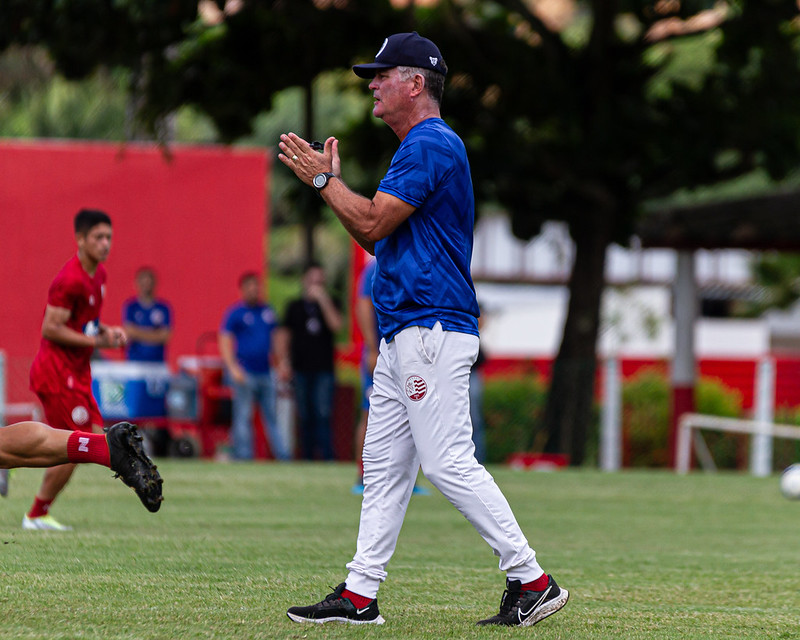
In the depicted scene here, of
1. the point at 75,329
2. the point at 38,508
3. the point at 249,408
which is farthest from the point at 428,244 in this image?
the point at 249,408

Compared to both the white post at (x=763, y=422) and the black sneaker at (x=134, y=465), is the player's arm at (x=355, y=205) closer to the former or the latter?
the black sneaker at (x=134, y=465)

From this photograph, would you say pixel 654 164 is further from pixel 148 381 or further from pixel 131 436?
pixel 131 436

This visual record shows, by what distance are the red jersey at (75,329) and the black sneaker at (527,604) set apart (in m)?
3.50

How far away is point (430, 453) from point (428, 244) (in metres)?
0.79

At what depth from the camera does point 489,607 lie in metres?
6.04

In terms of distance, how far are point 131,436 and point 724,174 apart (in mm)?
13592

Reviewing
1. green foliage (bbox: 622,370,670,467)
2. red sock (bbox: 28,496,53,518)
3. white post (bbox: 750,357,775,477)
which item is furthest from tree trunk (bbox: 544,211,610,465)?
red sock (bbox: 28,496,53,518)

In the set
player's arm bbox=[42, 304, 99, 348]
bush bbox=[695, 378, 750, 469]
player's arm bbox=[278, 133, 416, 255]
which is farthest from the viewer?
bush bbox=[695, 378, 750, 469]

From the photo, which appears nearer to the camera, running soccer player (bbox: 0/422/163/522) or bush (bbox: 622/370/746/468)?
running soccer player (bbox: 0/422/163/522)

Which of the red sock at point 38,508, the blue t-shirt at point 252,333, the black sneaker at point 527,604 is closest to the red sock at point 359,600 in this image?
the black sneaker at point 527,604

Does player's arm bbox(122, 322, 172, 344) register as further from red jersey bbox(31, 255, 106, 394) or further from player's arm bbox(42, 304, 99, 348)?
player's arm bbox(42, 304, 99, 348)

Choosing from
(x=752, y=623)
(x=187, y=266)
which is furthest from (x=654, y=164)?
(x=752, y=623)

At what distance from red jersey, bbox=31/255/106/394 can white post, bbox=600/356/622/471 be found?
1059cm

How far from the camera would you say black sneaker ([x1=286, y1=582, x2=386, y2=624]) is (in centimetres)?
538
